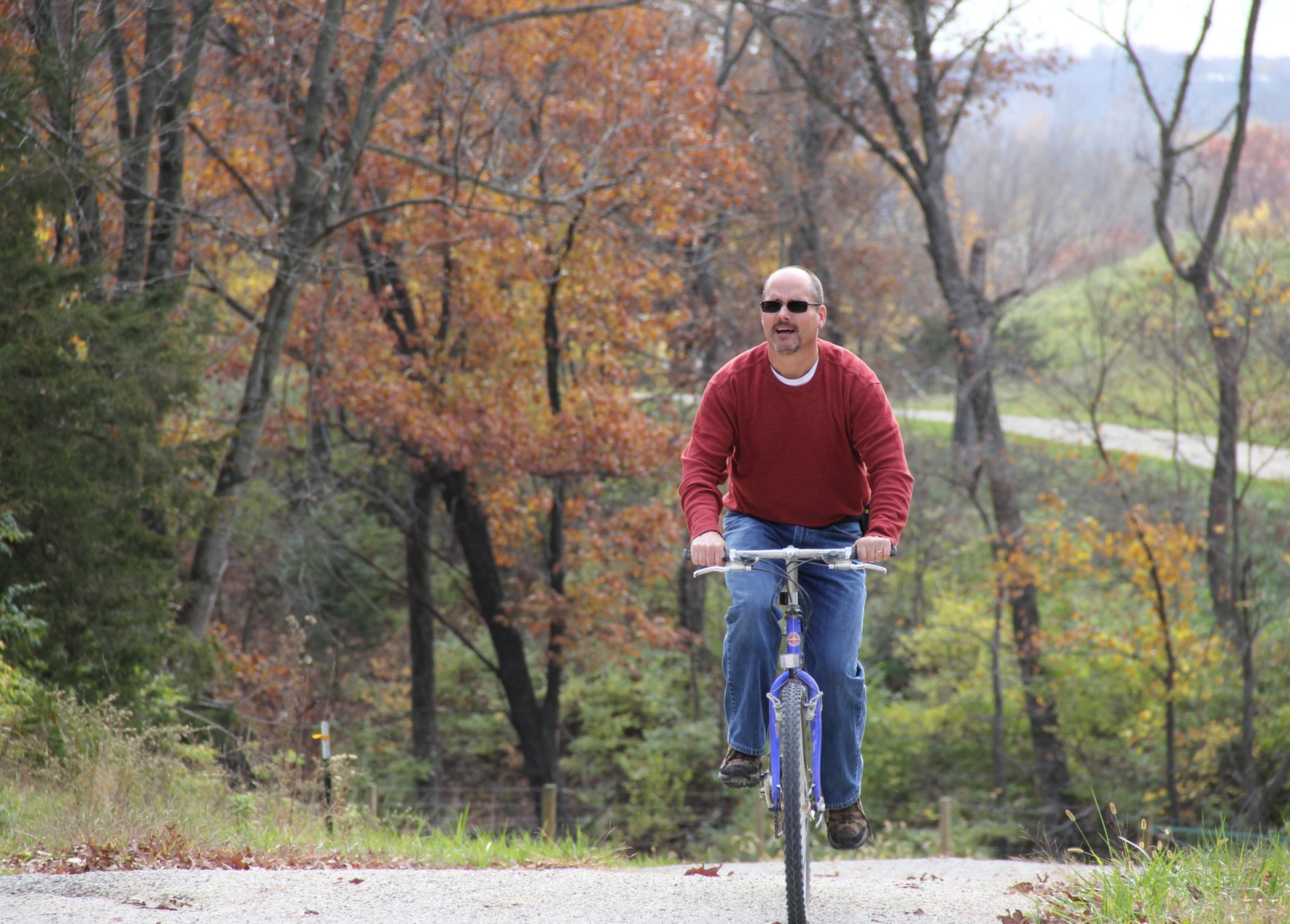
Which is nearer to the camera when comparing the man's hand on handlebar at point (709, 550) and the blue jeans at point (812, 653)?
the man's hand on handlebar at point (709, 550)

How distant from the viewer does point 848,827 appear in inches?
179

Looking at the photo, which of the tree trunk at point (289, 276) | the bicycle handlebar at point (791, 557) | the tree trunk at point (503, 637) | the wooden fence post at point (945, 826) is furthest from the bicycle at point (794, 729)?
the tree trunk at point (503, 637)

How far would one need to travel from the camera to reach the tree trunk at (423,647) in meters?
16.3

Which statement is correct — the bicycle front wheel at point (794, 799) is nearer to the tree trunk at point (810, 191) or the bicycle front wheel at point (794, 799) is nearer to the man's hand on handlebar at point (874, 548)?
the man's hand on handlebar at point (874, 548)

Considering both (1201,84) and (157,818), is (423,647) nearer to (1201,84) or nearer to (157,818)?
(157,818)

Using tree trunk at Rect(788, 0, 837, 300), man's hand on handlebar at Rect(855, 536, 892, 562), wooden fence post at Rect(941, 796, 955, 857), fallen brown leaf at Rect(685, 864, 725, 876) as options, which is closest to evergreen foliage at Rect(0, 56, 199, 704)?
fallen brown leaf at Rect(685, 864, 725, 876)

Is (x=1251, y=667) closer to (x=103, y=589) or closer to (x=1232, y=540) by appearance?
(x=1232, y=540)

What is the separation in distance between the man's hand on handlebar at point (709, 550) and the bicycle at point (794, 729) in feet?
0.10

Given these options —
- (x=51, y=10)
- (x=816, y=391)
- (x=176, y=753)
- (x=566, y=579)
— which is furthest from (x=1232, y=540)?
(x=51, y=10)

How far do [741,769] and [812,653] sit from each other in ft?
1.68

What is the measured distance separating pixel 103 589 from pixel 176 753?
122 centimetres

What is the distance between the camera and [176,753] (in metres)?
7.72

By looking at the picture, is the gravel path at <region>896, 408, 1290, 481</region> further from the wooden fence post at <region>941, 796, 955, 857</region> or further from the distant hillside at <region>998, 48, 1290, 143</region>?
the wooden fence post at <region>941, 796, 955, 857</region>

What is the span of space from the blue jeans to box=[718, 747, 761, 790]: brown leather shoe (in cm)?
4
